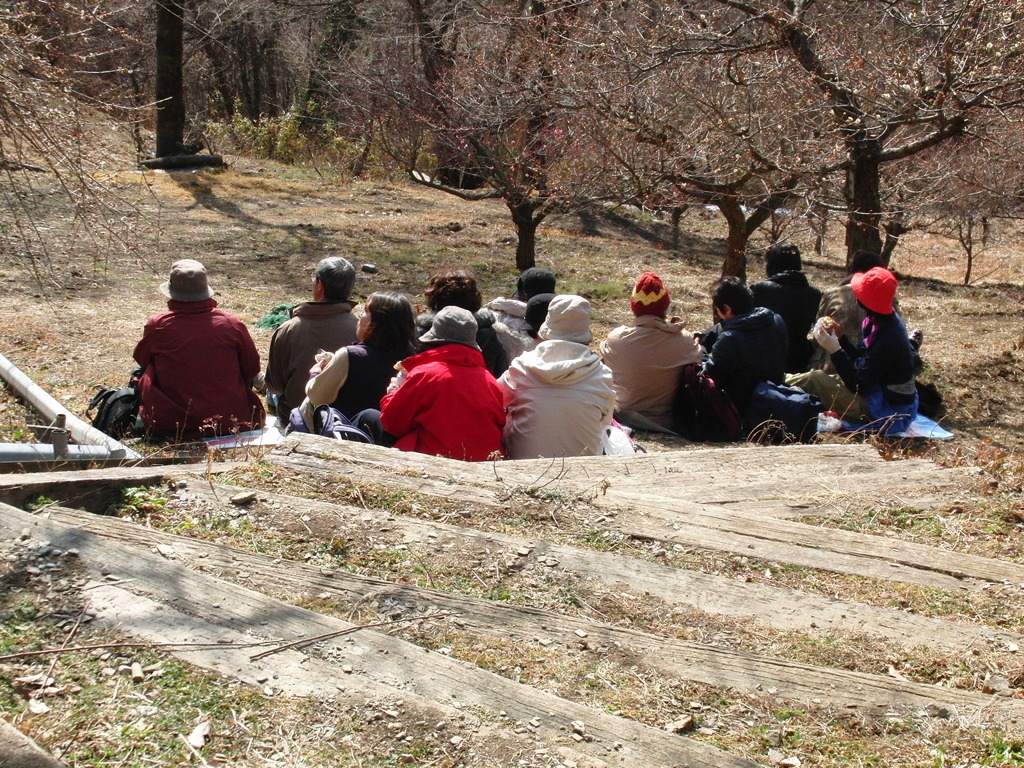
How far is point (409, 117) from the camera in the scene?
12281 millimetres

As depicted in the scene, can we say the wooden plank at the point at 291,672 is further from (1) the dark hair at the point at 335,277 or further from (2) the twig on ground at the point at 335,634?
(1) the dark hair at the point at 335,277

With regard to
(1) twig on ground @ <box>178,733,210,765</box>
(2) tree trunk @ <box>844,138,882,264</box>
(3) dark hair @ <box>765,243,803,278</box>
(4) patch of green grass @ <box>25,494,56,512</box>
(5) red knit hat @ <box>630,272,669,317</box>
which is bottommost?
(1) twig on ground @ <box>178,733,210,765</box>

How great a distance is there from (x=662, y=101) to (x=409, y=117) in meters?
4.06

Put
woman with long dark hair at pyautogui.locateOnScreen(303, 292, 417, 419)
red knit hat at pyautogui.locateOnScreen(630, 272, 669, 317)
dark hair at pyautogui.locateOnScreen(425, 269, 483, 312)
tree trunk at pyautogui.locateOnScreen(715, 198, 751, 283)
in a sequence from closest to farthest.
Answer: woman with long dark hair at pyautogui.locateOnScreen(303, 292, 417, 419) < dark hair at pyautogui.locateOnScreen(425, 269, 483, 312) < red knit hat at pyautogui.locateOnScreen(630, 272, 669, 317) < tree trunk at pyautogui.locateOnScreen(715, 198, 751, 283)

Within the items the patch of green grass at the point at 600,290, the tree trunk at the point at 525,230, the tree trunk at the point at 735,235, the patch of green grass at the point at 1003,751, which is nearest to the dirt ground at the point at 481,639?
the patch of green grass at the point at 1003,751

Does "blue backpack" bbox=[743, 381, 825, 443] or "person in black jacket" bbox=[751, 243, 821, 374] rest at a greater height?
"person in black jacket" bbox=[751, 243, 821, 374]

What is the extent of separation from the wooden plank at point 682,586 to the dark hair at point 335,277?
2983 mm

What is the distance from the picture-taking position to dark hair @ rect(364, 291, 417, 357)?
5371mm

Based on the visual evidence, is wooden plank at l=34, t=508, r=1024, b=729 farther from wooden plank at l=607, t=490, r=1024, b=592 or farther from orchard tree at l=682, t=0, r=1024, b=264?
orchard tree at l=682, t=0, r=1024, b=264

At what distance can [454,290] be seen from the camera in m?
6.04

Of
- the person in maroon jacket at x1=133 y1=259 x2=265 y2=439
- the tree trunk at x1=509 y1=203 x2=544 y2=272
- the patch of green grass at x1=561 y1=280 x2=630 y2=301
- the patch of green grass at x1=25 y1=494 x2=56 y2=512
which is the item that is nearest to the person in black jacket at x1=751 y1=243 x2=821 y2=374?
the patch of green grass at x1=561 y1=280 x2=630 y2=301

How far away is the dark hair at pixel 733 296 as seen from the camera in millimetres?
6715

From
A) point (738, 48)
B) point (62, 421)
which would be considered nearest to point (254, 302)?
point (738, 48)

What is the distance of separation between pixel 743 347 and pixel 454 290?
1940 mm
